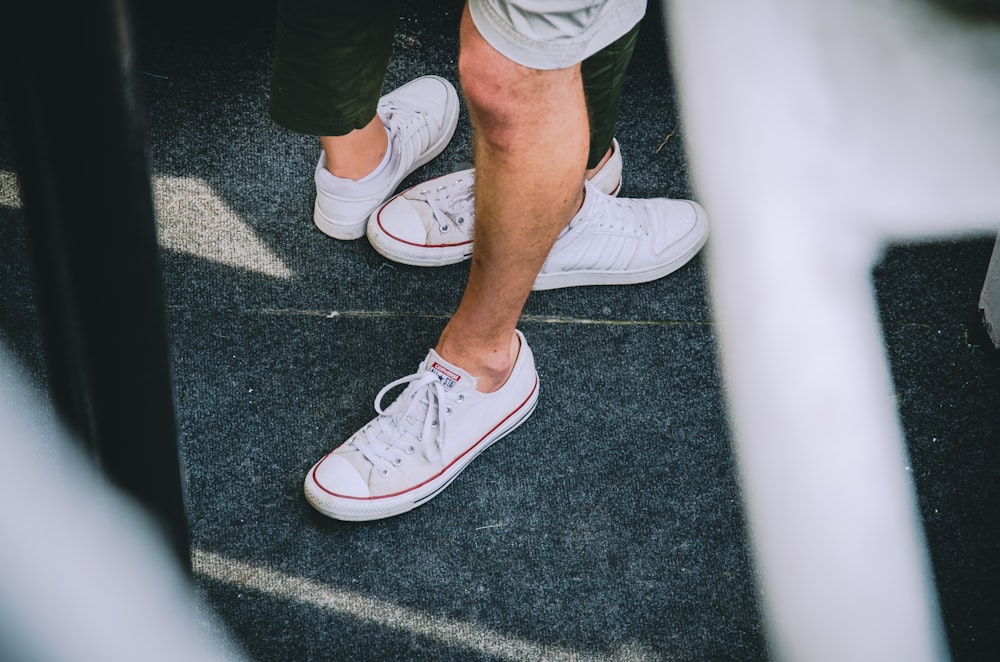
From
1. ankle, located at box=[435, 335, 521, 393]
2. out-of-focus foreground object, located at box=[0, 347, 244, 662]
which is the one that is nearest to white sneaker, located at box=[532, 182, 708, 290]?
ankle, located at box=[435, 335, 521, 393]

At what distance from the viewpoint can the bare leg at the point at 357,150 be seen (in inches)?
43.3

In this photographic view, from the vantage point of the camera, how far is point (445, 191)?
1147mm

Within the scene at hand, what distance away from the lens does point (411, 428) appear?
98 centimetres

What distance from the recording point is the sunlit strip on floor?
2.97 ft

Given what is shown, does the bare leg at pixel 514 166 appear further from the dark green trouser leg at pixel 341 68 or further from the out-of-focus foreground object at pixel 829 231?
the out-of-focus foreground object at pixel 829 231

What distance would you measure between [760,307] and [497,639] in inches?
21.2

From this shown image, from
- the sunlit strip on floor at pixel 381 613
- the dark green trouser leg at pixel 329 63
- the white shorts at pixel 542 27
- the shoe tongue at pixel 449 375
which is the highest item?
the white shorts at pixel 542 27

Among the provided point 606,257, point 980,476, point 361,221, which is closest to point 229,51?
point 361,221

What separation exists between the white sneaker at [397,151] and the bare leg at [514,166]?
11.9 inches

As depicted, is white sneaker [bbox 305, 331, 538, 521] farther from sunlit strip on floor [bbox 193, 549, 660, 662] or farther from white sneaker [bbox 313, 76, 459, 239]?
white sneaker [bbox 313, 76, 459, 239]

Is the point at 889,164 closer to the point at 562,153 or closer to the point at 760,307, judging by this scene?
the point at 760,307

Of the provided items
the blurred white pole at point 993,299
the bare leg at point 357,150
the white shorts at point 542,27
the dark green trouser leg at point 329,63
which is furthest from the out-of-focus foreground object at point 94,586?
the blurred white pole at point 993,299

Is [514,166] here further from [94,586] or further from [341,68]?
[94,586]

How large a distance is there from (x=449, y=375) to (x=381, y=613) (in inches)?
10.2
